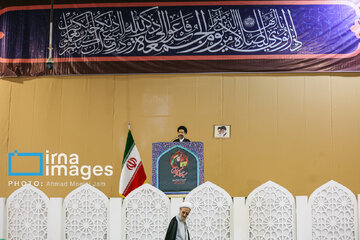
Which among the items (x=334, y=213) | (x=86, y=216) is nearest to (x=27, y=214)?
(x=86, y=216)

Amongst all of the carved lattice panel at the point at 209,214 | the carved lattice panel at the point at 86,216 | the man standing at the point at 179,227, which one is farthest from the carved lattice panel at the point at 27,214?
the carved lattice panel at the point at 209,214

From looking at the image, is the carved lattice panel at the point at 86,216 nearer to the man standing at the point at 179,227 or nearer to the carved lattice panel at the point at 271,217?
the man standing at the point at 179,227

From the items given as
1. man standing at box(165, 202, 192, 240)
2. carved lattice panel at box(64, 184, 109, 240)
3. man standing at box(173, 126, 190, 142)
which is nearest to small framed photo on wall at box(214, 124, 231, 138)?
man standing at box(173, 126, 190, 142)

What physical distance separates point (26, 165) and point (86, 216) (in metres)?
1.59

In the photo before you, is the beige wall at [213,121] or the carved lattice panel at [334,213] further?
the beige wall at [213,121]

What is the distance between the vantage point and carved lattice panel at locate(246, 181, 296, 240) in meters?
4.57

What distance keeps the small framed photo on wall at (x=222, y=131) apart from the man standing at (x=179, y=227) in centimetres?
167

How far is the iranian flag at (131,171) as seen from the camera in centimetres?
534

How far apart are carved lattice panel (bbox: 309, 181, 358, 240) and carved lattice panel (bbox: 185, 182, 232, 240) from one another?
94 cm

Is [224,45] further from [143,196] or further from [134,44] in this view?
[143,196]

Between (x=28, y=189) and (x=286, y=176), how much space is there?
3.19 meters

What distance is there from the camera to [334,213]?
15.3 ft

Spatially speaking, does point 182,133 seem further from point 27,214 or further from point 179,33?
point 27,214

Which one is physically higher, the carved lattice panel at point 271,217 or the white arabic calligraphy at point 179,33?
the white arabic calligraphy at point 179,33
